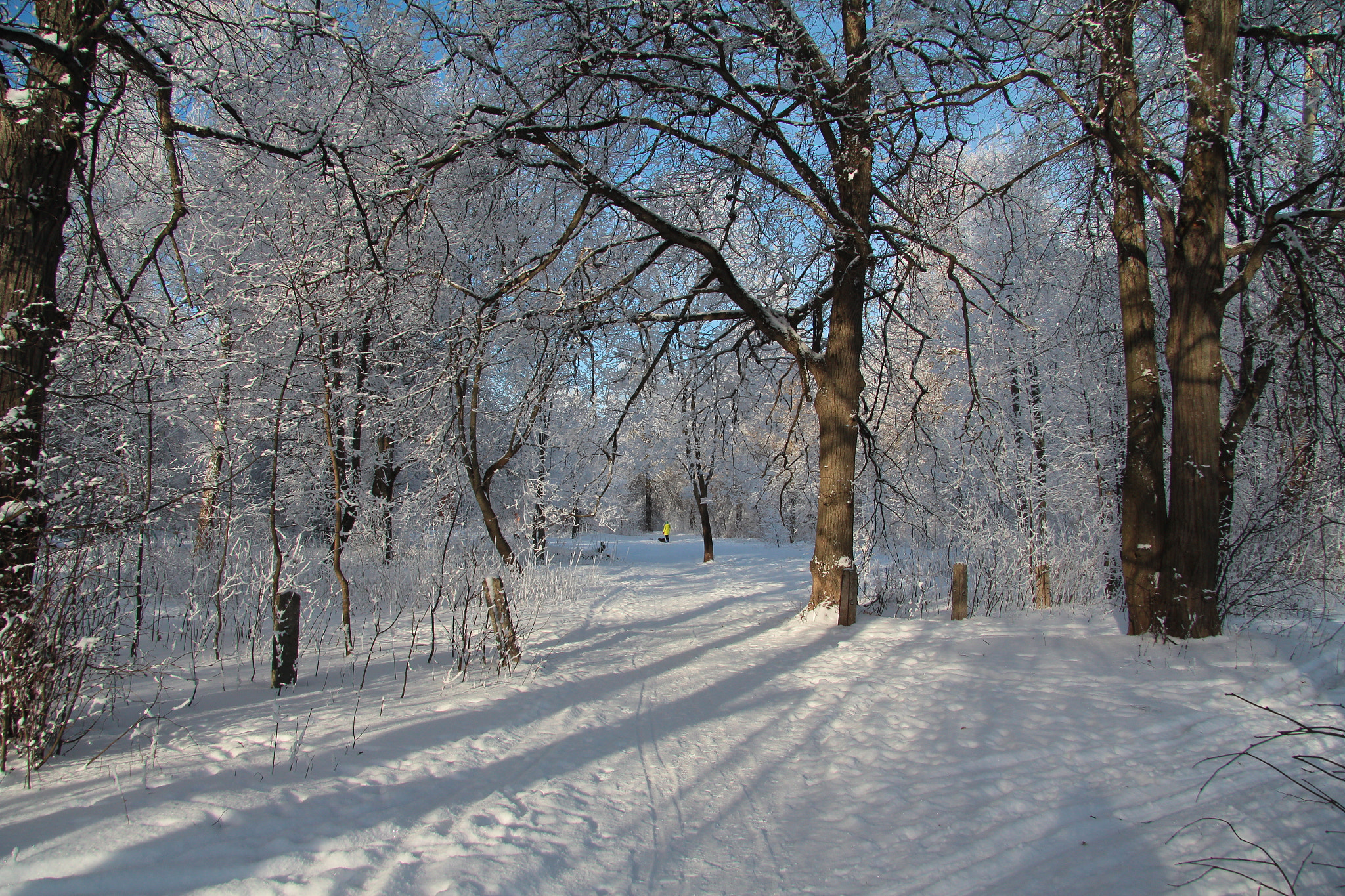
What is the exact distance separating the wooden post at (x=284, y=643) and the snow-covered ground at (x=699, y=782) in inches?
5.0

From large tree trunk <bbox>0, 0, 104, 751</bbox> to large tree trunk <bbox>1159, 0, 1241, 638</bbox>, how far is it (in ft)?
26.1

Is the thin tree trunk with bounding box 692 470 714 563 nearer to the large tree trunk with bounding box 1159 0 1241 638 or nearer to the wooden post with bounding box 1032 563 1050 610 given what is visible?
the wooden post with bounding box 1032 563 1050 610

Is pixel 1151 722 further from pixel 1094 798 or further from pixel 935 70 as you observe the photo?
pixel 935 70

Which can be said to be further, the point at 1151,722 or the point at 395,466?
the point at 395,466

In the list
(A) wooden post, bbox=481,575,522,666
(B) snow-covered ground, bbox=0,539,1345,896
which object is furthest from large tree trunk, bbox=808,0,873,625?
(A) wooden post, bbox=481,575,522,666

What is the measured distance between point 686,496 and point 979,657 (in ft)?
126

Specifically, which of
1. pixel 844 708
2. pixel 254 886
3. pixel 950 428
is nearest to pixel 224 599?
pixel 254 886

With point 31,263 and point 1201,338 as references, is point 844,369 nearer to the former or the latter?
point 1201,338

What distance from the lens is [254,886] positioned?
2148mm

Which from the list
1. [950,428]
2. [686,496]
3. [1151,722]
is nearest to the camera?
[1151,722]

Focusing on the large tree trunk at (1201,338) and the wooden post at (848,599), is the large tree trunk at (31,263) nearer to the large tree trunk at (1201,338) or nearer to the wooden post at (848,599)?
the wooden post at (848,599)

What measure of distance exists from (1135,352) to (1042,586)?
4022 millimetres

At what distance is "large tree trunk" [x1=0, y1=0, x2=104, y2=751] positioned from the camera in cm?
318

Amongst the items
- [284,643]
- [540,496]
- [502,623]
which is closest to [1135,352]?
[502,623]
